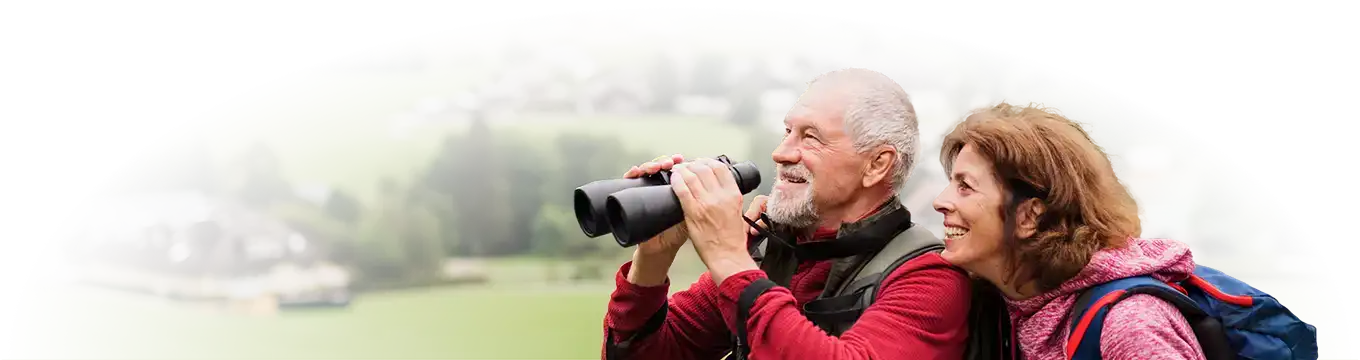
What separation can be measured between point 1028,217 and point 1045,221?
23 millimetres

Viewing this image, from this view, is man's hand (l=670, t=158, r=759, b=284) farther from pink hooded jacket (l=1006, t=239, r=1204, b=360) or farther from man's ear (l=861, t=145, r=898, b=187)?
pink hooded jacket (l=1006, t=239, r=1204, b=360)

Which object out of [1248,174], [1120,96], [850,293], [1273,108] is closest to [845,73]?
[850,293]

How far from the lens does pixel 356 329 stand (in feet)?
52.8

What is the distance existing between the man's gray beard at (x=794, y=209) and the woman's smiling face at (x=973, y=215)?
0.20m

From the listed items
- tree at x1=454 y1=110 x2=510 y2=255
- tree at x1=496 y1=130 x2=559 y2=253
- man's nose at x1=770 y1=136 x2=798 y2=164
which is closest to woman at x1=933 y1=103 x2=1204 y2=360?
A: man's nose at x1=770 y1=136 x2=798 y2=164

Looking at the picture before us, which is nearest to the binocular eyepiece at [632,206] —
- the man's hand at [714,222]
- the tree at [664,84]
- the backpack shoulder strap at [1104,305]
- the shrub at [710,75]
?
the man's hand at [714,222]

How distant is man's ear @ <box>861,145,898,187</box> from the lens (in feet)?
6.10

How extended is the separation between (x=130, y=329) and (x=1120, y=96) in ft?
39.1

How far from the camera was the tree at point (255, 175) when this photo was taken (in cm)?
1502

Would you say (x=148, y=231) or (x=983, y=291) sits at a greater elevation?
(x=983, y=291)

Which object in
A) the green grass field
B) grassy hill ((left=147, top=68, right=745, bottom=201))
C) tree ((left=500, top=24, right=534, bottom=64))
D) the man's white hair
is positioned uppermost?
tree ((left=500, top=24, right=534, bottom=64))

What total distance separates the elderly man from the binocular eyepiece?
0.03 meters

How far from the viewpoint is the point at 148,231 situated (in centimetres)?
1449

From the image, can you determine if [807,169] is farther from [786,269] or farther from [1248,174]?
[1248,174]
